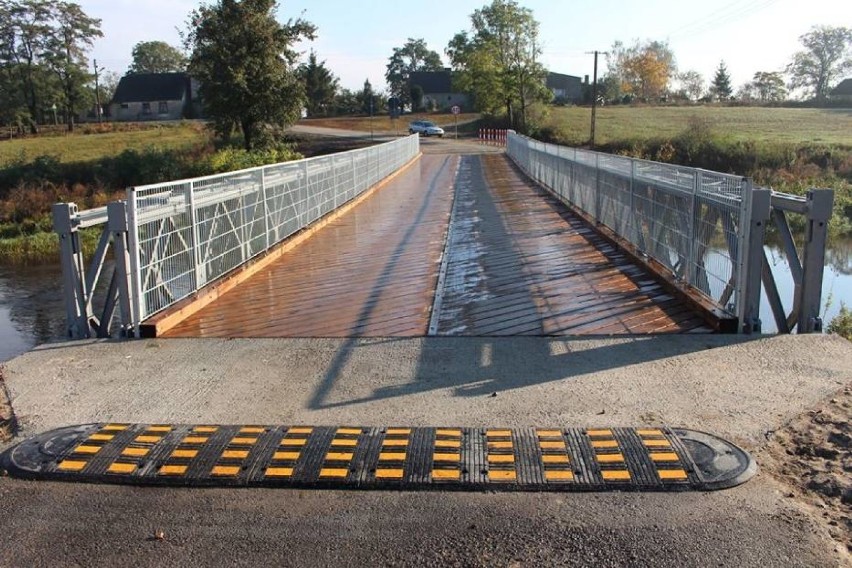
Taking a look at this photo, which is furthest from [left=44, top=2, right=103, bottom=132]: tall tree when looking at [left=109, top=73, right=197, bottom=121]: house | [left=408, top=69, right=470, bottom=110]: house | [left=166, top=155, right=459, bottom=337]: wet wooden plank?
[left=166, top=155, right=459, bottom=337]: wet wooden plank

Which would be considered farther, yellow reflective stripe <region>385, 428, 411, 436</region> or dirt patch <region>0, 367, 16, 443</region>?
dirt patch <region>0, 367, 16, 443</region>

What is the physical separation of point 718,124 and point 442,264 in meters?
62.8

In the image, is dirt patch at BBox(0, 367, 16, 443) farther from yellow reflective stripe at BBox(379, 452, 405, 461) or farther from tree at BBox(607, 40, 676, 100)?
tree at BBox(607, 40, 676, 100)

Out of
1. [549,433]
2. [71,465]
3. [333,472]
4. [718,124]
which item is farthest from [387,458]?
[718,124]

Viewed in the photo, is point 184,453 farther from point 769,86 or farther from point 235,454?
point 769,86

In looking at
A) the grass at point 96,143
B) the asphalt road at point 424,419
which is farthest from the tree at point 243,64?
the asphalt road at point 424,419

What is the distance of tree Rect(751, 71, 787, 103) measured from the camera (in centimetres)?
12189

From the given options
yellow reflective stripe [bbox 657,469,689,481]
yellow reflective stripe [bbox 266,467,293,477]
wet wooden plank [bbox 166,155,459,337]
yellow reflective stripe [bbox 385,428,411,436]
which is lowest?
wet wooden plank [bbox 166,155,459,337]

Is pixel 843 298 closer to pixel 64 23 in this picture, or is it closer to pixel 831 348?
pixel 831 348

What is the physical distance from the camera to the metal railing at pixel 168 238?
739cm

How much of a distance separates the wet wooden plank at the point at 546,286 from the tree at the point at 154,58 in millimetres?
121279

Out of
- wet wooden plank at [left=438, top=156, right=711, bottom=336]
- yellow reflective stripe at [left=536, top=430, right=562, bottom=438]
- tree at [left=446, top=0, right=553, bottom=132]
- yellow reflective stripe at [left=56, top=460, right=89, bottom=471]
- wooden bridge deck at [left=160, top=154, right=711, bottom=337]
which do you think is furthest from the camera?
tree at [left=446, top=0, right=553, bottom=132]

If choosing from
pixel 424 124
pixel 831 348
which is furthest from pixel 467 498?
pixel 424 124

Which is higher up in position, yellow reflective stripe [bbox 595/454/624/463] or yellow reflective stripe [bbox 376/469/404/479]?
yellow reflective stripe [bbox 595/454/624/463]
